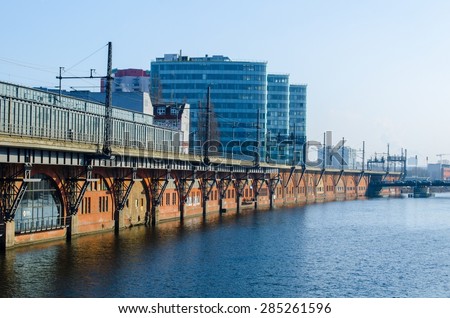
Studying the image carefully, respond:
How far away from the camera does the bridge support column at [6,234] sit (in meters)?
62.4

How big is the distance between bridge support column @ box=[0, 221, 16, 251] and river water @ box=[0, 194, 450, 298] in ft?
3.11

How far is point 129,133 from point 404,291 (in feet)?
221

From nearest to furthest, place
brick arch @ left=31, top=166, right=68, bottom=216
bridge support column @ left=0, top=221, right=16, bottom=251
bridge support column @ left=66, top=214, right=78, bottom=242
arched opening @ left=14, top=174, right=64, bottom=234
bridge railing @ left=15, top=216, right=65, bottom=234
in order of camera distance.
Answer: bridge support column @ left=0, top=221, right=16, bottom=251
bridge railing @ left=15, top=216, right=65, bottom=234
arched opening @ left=14, top=174, right=64, bottom=234
brick arch @ left=31, top=166, right=68, bottom=216
bridge support column @ left=66, top=214, right=78, bottom=242

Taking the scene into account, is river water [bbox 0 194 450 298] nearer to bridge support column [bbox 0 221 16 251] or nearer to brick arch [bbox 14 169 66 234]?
bridge support column [bbox 0 221 16 251]

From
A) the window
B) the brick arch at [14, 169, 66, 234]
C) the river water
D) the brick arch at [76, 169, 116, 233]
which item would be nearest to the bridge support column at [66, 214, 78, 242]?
the brick arch at [14, 169, 66, 234]

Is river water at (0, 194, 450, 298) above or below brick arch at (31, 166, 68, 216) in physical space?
below

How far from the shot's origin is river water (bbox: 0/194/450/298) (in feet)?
161

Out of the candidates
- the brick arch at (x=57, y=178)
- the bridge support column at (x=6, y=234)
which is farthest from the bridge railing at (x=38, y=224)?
the bridge support column at (x=6, y=234)

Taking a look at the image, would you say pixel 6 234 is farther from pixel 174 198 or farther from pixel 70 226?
pixel 174 198

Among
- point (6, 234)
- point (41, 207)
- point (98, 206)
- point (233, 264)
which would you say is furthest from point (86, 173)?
point (233, 264)

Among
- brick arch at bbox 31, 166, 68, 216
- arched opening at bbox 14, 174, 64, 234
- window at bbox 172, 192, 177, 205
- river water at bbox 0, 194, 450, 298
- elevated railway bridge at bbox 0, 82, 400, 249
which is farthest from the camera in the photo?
window at bbox 172, 192, 177, 205

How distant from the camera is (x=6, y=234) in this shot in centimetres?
6262
